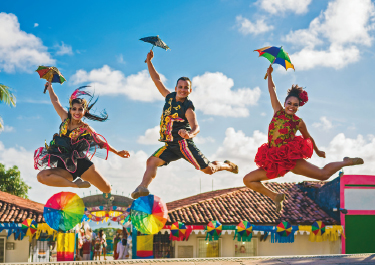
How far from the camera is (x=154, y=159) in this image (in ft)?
19.2

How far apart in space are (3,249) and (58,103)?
517 inches

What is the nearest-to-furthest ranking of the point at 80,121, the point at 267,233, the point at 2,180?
the point at 80,121 < the point at 267,233 < the point at 2,180

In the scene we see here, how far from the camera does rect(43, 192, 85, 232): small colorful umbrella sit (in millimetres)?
6234

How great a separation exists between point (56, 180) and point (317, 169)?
3447mm

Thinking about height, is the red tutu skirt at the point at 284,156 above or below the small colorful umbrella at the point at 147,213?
above

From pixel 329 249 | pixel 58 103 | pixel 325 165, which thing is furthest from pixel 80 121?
pixel 329 249

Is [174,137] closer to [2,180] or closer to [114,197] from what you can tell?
[114,197]

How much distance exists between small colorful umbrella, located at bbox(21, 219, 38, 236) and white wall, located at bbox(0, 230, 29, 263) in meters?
1.12

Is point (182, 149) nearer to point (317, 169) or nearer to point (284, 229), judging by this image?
point (317, 169)

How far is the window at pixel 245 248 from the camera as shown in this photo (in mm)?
17469

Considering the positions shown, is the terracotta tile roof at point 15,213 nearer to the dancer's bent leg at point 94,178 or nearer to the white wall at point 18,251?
the white wall at point 18,251

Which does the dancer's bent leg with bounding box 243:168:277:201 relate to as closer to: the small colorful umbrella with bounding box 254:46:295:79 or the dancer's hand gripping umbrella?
the small colorful umbrella with bounding box 254:46:295:79

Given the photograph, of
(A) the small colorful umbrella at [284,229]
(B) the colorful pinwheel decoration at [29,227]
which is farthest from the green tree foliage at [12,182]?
(A) the small colorful umbrella at [284,229]

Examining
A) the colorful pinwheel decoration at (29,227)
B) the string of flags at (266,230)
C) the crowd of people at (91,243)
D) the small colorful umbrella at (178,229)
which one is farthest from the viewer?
the crowd of people at (91,243)
